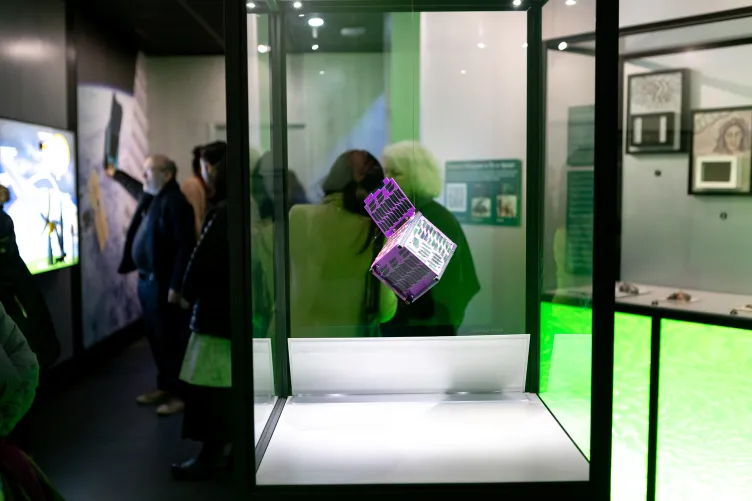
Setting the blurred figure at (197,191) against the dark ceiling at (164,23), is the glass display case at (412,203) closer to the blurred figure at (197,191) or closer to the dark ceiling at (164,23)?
the blurred figure at (197,191)

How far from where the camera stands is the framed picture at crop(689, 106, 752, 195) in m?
3.22

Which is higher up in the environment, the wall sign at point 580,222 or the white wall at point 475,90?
the white wall at point 475,90

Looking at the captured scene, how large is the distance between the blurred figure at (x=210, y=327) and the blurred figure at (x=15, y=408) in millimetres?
919

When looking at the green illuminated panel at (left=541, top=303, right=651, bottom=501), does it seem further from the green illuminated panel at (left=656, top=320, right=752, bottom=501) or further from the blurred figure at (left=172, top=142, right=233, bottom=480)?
the blurred figure at (left=172, top=142, right=233, bottom=480)

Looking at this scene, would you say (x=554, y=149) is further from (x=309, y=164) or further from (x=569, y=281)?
(x=309, y=164)

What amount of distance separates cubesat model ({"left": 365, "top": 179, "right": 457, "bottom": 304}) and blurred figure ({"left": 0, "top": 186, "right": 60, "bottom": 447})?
1805 mm

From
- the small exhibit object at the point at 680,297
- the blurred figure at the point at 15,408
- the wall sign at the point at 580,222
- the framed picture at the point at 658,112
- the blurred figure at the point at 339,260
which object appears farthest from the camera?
the framed picture at the point at 658,112

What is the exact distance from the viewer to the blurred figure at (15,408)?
1756 millimetres

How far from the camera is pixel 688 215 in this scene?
341 centimetres

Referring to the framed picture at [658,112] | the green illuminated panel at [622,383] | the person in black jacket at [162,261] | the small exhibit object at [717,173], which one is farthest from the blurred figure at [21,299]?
the small exhibit object at [717,173]

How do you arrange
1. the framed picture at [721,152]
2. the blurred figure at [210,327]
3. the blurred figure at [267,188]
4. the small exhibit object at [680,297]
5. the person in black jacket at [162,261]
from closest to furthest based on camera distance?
the blurred figure at [267,188], the small exhibit object at [680,297], the blurred figure at [210,327], the framed picture at [721,152], the person in black jacket at [162,261]

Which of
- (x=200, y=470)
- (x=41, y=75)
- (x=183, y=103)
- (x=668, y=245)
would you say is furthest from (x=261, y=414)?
(x=183, y=103)

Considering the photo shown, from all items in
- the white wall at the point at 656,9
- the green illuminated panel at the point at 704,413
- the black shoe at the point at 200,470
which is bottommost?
the black shoe at the point at 200,470

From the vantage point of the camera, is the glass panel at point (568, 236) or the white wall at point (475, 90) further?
the white wall at point (475, 90)
